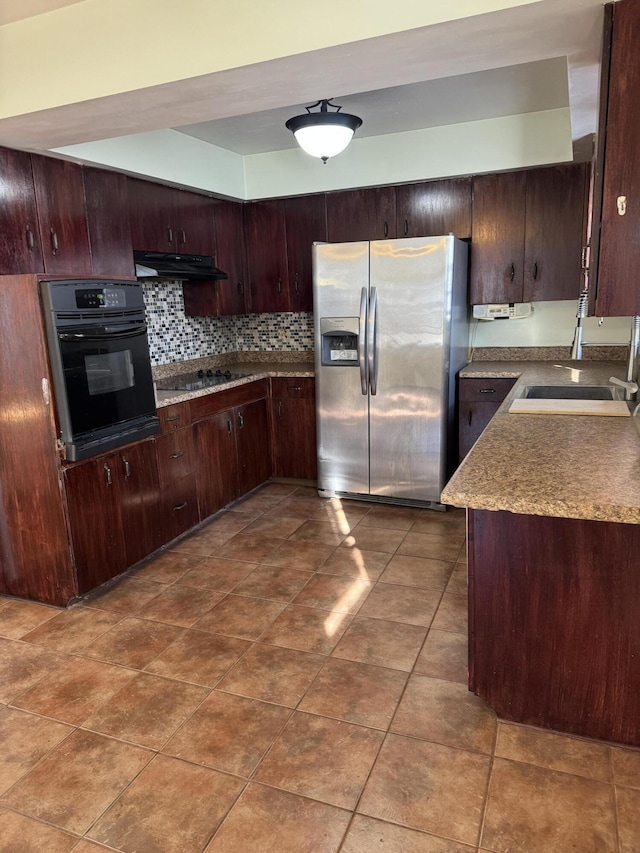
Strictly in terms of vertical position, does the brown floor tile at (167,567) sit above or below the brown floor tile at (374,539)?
below

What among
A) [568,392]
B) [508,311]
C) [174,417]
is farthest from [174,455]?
[508,311]

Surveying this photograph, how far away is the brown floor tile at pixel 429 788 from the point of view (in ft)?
5.35

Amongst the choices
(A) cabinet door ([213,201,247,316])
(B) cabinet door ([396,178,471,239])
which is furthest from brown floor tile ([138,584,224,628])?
(B) cabinet door ([396,178,471,239])

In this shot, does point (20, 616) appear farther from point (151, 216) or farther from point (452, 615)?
point (151, 216)

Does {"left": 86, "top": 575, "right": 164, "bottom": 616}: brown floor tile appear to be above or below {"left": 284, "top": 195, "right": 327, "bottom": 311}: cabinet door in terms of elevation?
below

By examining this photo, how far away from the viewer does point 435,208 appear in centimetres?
416

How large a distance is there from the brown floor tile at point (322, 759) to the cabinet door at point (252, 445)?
2.38 metres

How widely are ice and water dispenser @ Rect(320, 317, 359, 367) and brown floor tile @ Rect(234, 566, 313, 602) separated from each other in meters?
1.52

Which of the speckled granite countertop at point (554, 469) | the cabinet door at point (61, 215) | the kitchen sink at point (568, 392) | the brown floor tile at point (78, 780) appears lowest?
the brown floor tile at point (78, 780)

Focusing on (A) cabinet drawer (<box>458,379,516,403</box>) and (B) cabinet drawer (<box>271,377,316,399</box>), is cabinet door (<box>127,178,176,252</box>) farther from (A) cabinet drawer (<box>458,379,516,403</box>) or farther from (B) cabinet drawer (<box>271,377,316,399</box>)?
(A) cabinet drawer (<box>458,379,516,403</box>)

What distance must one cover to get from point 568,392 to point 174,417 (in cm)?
222

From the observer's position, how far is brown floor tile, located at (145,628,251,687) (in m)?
2.35

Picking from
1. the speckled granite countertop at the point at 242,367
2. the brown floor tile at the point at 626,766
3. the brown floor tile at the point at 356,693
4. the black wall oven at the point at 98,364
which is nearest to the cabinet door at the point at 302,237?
the speckled granite countertop at the point at 242,367

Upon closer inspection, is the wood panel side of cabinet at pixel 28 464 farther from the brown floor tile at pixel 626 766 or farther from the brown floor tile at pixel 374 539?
the brown floor tile at pixel 626 766
